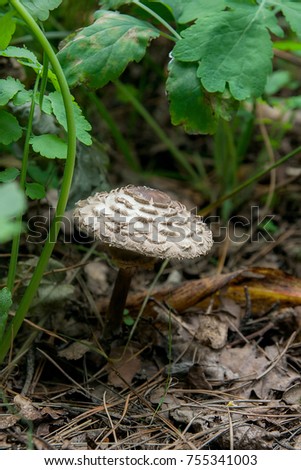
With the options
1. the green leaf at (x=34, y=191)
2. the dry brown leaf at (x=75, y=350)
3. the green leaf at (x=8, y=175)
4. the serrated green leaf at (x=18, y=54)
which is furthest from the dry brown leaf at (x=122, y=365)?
the serrated green leaf at (x=18, y=54)

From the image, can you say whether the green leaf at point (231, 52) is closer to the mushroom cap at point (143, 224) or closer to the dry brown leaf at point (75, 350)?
the mushroom cap at point (143, 224)

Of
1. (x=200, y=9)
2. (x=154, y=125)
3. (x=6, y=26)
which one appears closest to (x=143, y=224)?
(x=6, y=26)

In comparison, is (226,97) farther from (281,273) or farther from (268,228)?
(268,228)

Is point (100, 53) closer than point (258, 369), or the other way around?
point (100, 53)

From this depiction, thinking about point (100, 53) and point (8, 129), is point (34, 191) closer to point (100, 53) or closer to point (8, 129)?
point (8, 129)

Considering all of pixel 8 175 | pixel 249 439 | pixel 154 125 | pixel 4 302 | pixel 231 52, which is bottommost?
pixel 249 439

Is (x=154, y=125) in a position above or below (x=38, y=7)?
below
